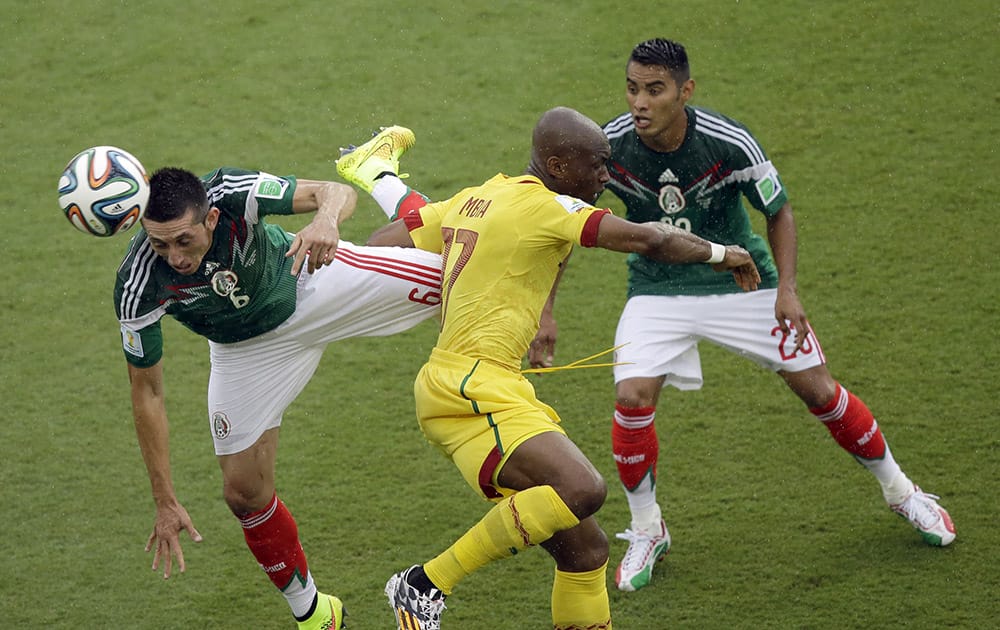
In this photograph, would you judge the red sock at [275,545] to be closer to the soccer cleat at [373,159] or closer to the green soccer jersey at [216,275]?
the green soccer jersey at [216,275]

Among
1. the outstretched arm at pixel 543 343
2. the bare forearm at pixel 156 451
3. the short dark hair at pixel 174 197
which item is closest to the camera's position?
the short dark hair at pixel 174 197

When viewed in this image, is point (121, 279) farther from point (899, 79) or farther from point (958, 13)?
point (958, 13)

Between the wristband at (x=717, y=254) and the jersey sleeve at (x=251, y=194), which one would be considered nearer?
the wristband at (x=717, y=254)

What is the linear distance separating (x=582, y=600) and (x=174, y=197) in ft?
6.69

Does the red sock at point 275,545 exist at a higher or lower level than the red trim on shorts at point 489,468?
lower

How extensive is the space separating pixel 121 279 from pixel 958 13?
7.30 m

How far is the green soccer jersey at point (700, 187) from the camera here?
5559 mm

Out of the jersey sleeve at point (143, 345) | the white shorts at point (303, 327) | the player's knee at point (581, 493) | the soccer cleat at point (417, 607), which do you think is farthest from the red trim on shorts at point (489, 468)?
the jersey sleeve at point (143, 345)

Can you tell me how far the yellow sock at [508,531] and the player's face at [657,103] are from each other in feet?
6.01

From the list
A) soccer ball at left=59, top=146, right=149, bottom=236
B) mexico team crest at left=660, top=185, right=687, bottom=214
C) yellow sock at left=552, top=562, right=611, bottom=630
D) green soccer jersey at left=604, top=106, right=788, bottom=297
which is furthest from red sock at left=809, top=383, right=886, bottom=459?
soccer ball at left=59, top=146, right=149, bottom=236

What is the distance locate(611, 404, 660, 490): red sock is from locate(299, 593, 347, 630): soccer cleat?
1.33m

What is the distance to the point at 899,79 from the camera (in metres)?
9.30

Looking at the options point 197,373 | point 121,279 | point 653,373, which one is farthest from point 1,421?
point 653,373

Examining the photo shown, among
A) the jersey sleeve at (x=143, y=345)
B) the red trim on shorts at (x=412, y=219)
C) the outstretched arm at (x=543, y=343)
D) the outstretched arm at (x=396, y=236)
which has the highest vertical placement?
the red trim on shorts at (x=412, y=219)
